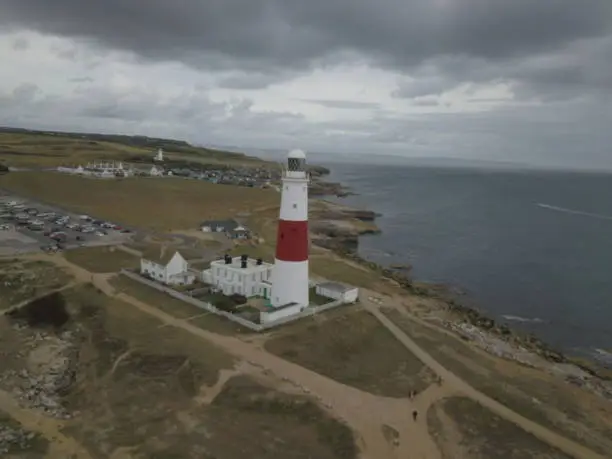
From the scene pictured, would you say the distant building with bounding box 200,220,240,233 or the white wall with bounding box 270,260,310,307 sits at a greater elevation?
the white wall with bounding box 270,260,310,307

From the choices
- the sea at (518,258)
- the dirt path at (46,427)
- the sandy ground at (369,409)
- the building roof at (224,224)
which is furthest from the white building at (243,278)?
the building roof at (224,224)

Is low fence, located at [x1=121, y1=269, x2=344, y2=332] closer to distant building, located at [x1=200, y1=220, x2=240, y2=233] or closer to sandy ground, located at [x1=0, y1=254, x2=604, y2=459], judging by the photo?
sandy ground, located at [x1=0, y1=254, x2=604, y2=459]

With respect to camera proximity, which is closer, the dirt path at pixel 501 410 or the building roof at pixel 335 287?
the dirt path at pixel 501 410

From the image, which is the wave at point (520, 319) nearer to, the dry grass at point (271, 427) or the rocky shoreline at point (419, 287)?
the rocky shoreline at point (419, 287)

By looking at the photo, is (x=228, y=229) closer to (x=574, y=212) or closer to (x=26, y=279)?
(x=26, y=279)

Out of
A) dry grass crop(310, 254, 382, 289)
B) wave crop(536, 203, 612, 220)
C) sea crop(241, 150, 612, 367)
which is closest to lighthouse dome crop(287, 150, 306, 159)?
dry grass crop(310, 254, 382, 289)

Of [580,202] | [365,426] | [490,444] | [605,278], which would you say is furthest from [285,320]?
[580,202]

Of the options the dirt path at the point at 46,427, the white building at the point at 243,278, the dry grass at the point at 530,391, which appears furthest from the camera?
the white building at the point at 243,278
